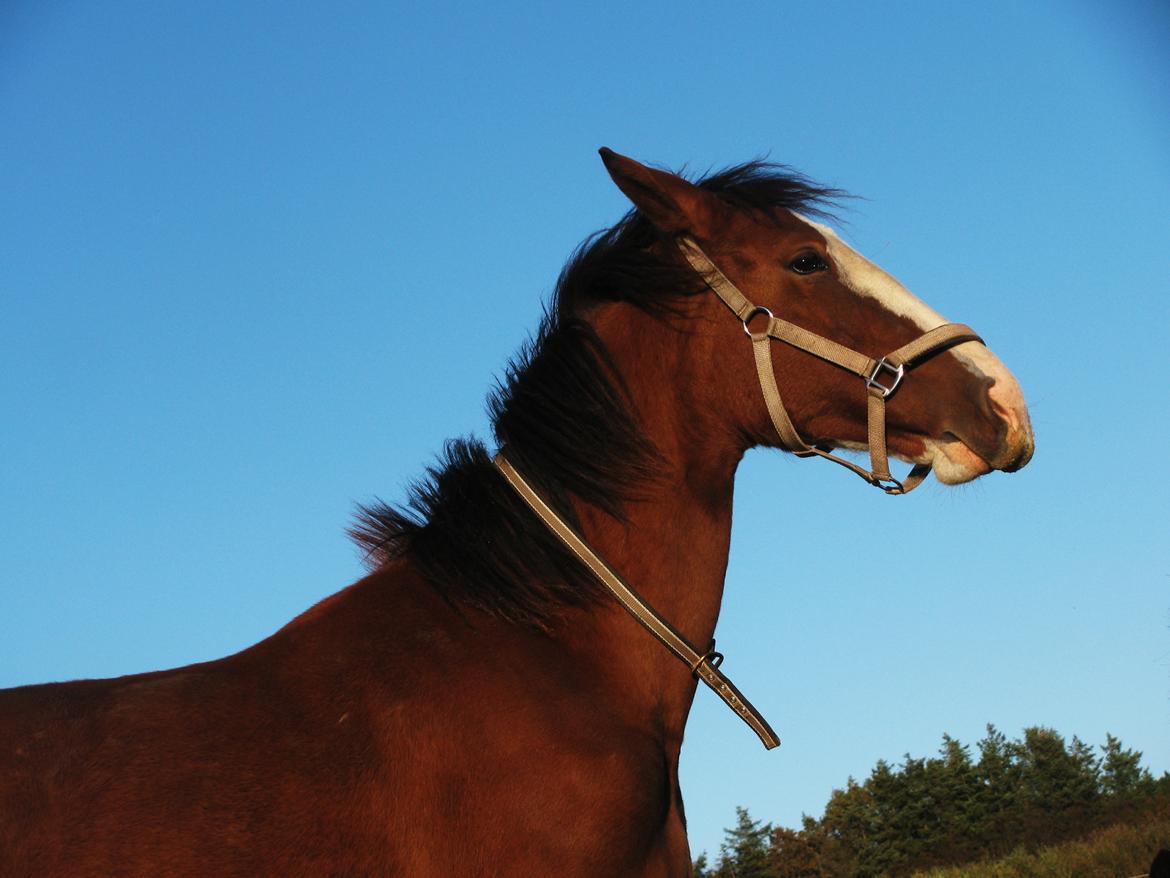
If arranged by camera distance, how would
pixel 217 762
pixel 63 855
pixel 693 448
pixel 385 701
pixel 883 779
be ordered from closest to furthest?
pixel 63 855, pixel 217 762, pixel 385 701, pixel 693 448, pixel 883 779

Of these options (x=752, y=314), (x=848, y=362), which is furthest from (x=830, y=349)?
(x=752, y=314)

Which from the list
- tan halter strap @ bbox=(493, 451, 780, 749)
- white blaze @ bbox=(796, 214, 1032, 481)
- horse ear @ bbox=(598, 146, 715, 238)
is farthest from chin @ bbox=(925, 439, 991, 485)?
horse ear @ bbox=(598, 146, 715, 238)

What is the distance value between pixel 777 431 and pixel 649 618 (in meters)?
1.06

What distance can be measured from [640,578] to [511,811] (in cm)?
116

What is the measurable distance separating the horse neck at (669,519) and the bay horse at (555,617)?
0.04 ft

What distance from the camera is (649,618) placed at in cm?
411

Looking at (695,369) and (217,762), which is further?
(695,369)

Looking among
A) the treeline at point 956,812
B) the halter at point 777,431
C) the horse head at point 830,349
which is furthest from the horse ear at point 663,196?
the treeline at point 956,812

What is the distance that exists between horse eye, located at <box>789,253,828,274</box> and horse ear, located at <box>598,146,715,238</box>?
44 centimetres

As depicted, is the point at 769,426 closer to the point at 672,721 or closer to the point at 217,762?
the point at 672,721

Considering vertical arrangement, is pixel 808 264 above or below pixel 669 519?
above

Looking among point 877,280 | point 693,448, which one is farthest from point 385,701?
point 877,280

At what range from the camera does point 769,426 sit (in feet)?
15.1

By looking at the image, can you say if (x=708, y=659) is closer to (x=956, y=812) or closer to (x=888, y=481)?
(x=888, y=481)
